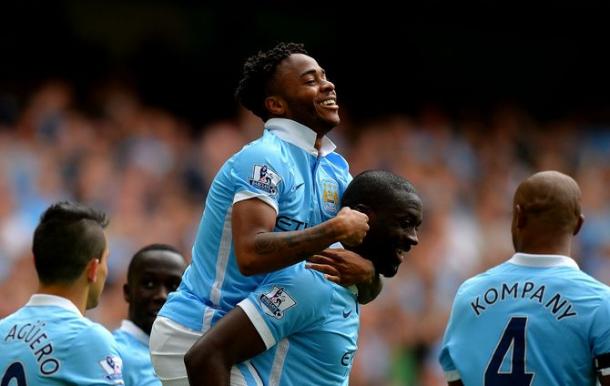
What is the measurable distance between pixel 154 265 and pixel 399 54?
969cm

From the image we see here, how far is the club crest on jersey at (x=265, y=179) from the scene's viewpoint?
17.7 feet

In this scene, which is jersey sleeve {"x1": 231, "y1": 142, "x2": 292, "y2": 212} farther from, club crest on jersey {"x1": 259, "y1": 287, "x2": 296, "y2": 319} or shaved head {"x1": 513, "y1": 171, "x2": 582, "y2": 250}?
shaved head {"x1": 513, "y1": 171, "x2": 582, "y2": 250}

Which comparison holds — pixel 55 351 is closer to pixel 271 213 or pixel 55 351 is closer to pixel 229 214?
pixel 229 214

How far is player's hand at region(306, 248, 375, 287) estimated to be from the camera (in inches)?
218

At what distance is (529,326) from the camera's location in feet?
18.1

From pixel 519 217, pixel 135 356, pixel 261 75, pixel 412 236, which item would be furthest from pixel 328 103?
pixel 135 356

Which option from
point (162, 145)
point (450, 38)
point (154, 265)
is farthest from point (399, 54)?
point (154, 265)

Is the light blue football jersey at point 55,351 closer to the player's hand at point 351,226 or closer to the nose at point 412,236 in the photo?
the player's hand at point 351,226

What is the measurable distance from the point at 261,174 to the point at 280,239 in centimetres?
35

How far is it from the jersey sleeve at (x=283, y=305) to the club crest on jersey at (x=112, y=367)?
697 mm

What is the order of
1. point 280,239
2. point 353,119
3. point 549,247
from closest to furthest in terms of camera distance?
1. point 280,239
2. point 549,247
3. point 353,119

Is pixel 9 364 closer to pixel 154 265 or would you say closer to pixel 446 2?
pixel 154 265

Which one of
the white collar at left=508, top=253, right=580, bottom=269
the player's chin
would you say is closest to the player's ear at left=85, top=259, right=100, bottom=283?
the player's chin

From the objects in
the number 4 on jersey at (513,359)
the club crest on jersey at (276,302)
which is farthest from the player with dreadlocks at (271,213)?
the number 4 on jersey at (513,359)
